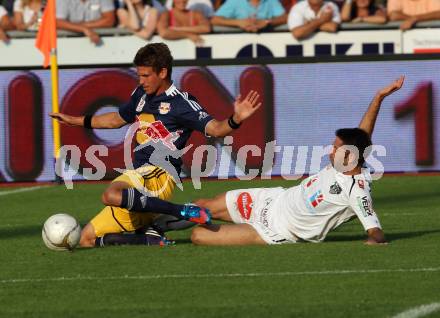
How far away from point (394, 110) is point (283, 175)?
1770 millimetres

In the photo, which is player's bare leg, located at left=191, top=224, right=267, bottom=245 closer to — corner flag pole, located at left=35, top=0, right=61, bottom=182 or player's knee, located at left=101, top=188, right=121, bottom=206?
player's knee, located at left=101, top=188, right=121, bottom=206

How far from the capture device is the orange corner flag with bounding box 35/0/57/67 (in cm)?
1758

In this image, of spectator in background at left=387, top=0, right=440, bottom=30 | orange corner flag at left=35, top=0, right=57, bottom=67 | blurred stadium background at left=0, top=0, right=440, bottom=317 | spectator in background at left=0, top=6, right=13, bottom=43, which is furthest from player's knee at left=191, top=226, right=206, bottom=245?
spectator in background at left=0, top=6, right=13, bottom=43

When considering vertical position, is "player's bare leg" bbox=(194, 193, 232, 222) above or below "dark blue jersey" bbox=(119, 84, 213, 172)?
below

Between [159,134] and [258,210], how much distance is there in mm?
1080

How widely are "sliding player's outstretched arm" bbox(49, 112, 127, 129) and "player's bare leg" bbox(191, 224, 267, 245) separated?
139 centimetres

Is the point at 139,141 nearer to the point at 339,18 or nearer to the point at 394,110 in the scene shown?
the point at 394,110

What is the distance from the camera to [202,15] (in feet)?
66.7

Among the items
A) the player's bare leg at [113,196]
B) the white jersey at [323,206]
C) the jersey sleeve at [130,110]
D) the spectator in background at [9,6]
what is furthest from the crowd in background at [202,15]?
the player's bare leg at [113,196]

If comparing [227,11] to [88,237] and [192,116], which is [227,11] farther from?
[88,237]

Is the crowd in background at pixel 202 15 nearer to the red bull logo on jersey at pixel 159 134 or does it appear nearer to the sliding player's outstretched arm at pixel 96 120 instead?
the sliding player's outstretched arm at pixel 96 120

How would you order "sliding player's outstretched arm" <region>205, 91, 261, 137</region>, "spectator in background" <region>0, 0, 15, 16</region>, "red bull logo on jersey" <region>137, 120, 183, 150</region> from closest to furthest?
"sliding player's outstretched arm" <region>205, 91, 261, 137</region> → "red bull logo on jersey" <region>137, 120, 183, 150</region> → "spectator in background" <region>0, 0, 15, 16</region>

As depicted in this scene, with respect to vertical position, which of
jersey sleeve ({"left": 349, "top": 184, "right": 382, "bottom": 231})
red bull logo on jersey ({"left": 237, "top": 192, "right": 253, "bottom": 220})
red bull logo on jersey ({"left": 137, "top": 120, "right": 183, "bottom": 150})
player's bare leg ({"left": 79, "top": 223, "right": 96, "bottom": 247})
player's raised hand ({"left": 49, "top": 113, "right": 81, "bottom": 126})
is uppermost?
player's raised hand ({"left": 49, "top": 113, "right": 81, "bottom": 126})

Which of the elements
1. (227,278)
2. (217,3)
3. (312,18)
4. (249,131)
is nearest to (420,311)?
(227,278)
